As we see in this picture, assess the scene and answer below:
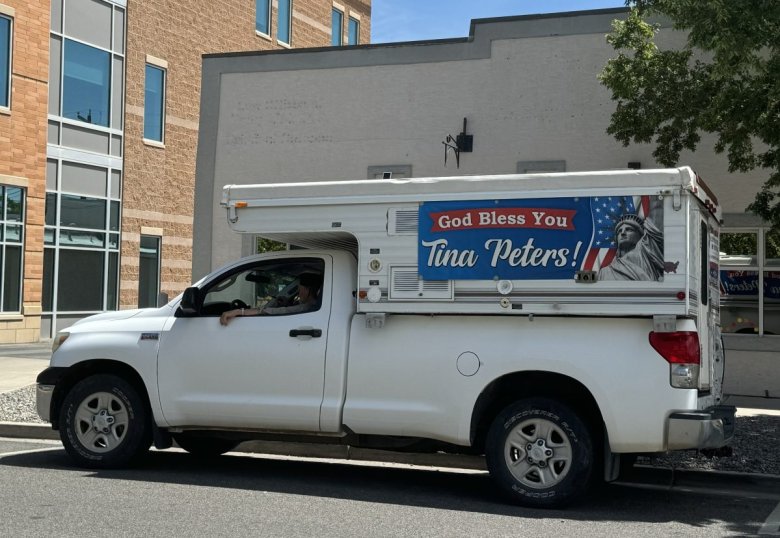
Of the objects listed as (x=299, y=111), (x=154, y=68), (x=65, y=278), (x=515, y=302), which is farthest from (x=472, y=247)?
(x=154, y=68)

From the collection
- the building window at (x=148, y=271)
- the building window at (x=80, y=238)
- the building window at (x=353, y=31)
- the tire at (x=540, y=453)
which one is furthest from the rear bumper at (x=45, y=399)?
the building window at (x=353, y=31)

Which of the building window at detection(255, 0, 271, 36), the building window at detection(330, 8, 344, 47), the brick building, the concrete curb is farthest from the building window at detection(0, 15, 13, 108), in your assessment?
the concrete curb

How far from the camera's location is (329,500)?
736 cm

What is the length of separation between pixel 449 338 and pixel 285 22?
92.2ft

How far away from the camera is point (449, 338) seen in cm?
750

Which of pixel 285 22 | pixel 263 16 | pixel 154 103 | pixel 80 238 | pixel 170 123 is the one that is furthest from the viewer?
pixel 285 22

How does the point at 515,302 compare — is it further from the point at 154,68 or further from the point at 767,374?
the point at 154,68

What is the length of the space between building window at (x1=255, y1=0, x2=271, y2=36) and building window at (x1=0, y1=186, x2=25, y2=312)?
11804 mm

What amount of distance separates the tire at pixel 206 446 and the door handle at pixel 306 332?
5.55 ft

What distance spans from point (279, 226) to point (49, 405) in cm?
264

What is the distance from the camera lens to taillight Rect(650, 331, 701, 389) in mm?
6836

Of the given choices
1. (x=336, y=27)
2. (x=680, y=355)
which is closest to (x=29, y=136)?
(x=336, y=27)

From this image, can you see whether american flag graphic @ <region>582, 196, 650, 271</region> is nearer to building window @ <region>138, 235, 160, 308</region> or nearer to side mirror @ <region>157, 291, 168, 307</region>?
side mirror @ <region>157, 291, 168, 307</region>

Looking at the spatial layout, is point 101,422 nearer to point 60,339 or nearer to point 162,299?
point 60,339
